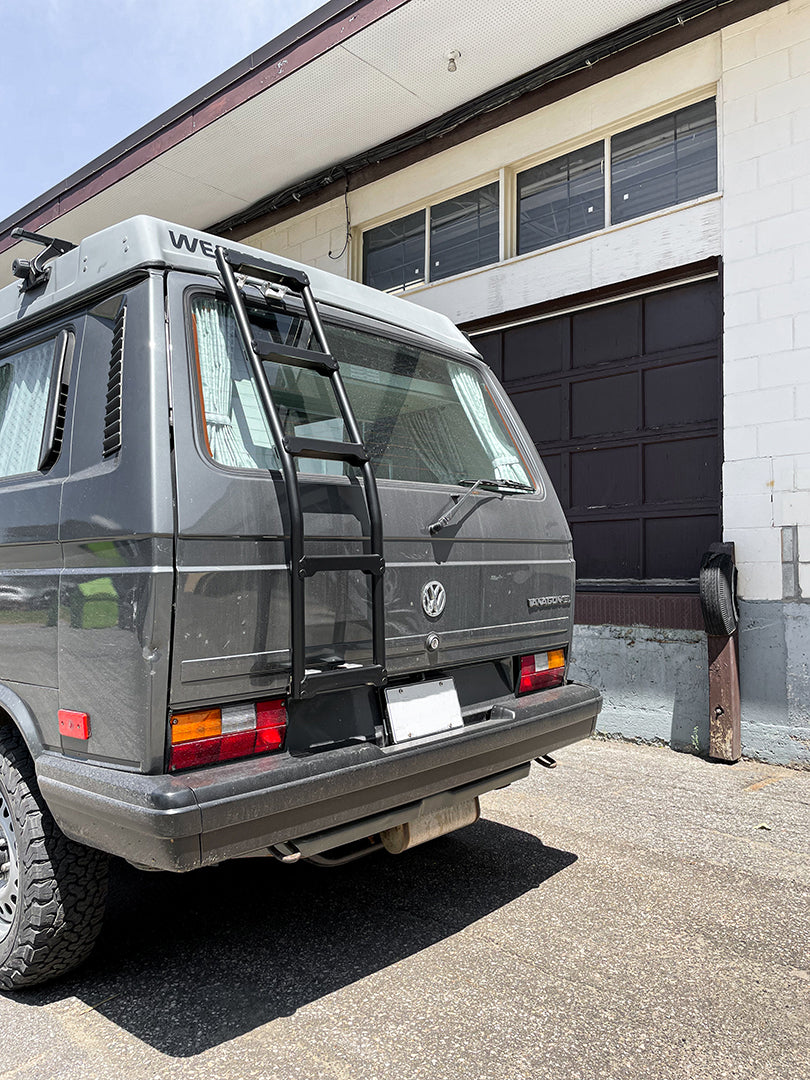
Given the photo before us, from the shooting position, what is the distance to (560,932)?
10.1ft

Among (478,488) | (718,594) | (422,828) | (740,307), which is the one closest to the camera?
(422,828)

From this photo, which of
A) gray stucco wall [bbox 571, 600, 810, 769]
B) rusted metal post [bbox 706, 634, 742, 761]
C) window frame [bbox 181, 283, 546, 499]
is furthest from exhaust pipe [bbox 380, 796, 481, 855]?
gray stucco wall [bbox 571, 600, 810, 769]

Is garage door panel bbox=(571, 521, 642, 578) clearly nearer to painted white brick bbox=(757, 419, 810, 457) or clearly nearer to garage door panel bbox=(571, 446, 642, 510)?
garage door panel bbox=(571, 446, 642, 510)

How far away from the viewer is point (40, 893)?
253 cm

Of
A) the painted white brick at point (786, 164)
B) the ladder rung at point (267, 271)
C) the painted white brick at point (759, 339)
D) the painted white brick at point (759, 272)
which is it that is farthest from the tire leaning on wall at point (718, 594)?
the ladder rung at point (267, 271)

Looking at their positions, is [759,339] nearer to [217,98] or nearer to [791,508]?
[791,508]

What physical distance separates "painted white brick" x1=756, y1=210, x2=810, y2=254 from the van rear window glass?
3.19 m

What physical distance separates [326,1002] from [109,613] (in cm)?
Result: 139

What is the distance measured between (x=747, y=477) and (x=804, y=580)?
793 mm

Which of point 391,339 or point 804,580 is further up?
point 391,339

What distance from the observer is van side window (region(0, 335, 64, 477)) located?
2.83 metres

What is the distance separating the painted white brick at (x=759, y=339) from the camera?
5590 millimetres

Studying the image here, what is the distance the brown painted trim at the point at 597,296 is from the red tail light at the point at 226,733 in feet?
16.8

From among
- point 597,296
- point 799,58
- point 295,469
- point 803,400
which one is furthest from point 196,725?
point 799,58
